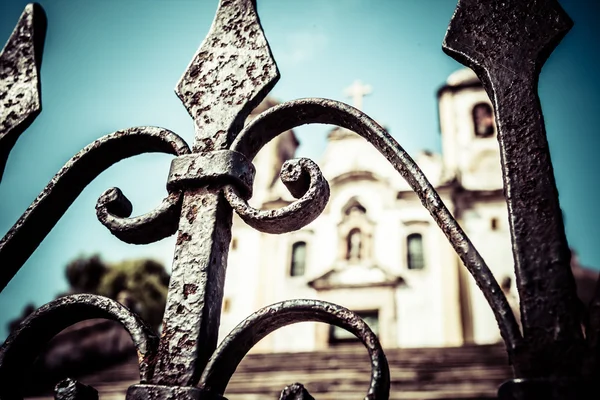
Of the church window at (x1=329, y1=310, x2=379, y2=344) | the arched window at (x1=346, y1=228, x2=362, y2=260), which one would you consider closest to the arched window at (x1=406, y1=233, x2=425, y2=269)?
the arched window at (x1=346, y1=228, x2=362, y2=260)

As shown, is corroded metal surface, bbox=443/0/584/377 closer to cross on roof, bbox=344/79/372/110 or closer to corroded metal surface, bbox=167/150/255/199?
corroded metal surface, bbox=167/150/255/199

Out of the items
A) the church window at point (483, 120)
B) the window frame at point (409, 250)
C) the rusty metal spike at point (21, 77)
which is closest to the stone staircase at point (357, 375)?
the window frame at point (409, 250)

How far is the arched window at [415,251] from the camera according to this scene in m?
13.1

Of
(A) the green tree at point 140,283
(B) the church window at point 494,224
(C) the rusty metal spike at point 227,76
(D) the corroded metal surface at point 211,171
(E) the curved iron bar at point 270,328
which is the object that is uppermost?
(A) the green tree at point 140,283

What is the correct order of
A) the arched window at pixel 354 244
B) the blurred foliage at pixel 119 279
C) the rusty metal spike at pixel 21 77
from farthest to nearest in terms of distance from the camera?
the blurred foliage at pixel 119 279, the arched window at pixel 354 244, the rusty metal spike at pixel 21 77

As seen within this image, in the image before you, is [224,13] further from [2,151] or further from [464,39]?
[2,151]

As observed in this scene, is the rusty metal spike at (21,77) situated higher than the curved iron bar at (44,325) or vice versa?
the rusty metal spike at (21,77)

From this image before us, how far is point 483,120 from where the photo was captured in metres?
14.6

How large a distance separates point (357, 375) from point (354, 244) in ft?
22.4

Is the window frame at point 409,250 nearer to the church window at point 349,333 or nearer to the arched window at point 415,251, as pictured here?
the arched window at point 415,251

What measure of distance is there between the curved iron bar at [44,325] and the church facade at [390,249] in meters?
11.5

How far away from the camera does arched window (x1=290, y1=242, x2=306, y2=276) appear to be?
13930mm

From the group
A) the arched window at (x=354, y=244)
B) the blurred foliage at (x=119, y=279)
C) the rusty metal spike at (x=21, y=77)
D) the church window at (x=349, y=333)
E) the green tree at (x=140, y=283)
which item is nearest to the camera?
the rusty metal spike at (x=21, y=77)

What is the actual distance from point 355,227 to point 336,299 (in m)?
1.98
